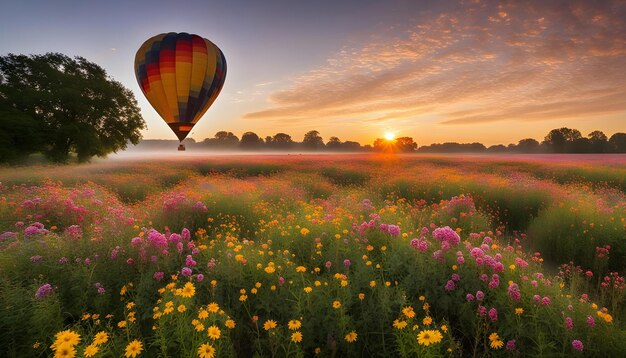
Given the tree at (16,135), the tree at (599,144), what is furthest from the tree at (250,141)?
the tree at (599,144)

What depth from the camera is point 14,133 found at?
22625 mm

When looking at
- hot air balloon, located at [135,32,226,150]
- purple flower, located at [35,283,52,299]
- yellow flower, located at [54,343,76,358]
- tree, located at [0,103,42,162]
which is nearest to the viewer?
yellow flower, located at [54,343,76,358]

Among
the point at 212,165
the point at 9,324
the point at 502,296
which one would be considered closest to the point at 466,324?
the point at 502,296

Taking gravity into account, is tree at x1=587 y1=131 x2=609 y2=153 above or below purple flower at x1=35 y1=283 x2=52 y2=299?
above

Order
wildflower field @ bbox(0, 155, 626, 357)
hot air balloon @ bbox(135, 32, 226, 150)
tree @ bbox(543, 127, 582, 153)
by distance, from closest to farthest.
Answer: wildflower field @ bbox(0, 155, 626, 357) < hot air balloon @ bbox(135, 32, 226, 150) < tree @ bbox(543, 127, 582, 153)

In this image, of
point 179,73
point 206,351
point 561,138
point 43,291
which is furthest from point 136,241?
point 561,138

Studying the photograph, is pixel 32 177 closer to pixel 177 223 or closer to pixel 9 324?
pixel 177 223

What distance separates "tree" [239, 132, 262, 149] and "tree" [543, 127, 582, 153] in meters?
83.7

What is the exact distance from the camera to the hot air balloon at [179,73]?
13.2m

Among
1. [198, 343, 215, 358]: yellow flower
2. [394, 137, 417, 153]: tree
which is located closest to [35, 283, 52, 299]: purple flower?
[198, 343, 215, 358]: yellow flower

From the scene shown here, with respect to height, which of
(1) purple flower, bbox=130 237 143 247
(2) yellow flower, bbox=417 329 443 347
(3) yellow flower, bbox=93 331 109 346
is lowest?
(2) yellow flower, bbox=417 329 443 347

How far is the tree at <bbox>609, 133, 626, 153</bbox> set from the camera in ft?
206

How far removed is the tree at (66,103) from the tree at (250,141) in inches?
2987

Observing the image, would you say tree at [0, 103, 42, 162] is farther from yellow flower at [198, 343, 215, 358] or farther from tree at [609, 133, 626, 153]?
tree at [609, 133, 626, 153]
